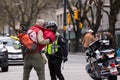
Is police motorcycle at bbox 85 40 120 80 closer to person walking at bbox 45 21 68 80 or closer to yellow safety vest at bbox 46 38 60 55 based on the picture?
person walking at bbox 45 21 68 80

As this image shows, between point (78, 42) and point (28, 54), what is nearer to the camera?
point (28, 54)

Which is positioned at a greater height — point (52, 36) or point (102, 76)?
point (52, 36)

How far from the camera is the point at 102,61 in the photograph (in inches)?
578

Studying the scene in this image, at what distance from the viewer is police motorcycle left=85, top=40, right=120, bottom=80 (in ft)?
47.3

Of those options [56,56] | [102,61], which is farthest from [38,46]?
[102,61]

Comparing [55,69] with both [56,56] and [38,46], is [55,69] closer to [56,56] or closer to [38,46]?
[56,56]

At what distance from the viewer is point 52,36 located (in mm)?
11367

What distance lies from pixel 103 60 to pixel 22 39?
3.92m

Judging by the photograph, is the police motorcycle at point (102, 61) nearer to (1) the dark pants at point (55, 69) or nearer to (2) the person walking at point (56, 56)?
(2) the person walking at point (56, 56)

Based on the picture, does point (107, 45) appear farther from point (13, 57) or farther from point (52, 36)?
point (13, 57)

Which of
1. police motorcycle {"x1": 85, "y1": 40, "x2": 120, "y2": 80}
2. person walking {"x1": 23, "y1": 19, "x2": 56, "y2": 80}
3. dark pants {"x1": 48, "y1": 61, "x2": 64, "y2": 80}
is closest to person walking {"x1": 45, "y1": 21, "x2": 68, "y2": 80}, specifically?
dark pants {"x1": 48, "y1": 61, "x2": 64, "y2": 80}

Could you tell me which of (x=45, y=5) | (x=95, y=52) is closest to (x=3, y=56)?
(x=95, y=52)

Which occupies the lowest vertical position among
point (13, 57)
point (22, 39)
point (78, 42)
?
point (78, 42)

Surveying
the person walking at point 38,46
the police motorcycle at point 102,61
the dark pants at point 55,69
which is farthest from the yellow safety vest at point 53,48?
the person walking at point 38,46
